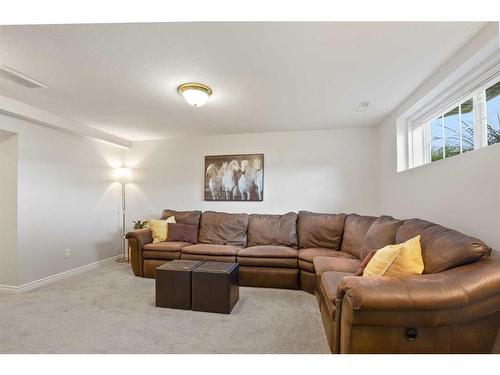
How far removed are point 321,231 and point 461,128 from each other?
6.43 feet

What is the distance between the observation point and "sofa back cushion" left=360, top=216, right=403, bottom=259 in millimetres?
2209

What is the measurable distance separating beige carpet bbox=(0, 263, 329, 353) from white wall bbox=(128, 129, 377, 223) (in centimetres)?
166

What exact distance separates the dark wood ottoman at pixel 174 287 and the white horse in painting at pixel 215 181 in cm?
190

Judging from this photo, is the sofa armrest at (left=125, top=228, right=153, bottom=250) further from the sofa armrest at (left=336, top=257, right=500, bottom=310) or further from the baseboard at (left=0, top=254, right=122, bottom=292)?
the sofa armrest at (left=336, top=257, right=500, bottom=310)

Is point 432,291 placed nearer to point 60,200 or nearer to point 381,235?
point 381,235

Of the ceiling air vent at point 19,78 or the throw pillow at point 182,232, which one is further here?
the throw pillow at point 182,232

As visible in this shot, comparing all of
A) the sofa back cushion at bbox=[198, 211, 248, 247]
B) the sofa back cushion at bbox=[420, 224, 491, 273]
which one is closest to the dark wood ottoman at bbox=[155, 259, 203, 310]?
Result: the sofa back cushion at bbox=[198, 211, 248, 247]

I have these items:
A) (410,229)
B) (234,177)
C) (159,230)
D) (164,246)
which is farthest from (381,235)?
(159,230)

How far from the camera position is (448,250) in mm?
1503

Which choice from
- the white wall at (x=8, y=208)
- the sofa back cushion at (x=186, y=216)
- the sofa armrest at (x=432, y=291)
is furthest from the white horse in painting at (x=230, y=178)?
the sofa armrest at (x=432, y=291)

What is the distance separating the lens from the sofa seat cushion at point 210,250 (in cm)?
324

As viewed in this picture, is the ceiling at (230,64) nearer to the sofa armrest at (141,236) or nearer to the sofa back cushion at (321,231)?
the sofa back cushion at (321,231)

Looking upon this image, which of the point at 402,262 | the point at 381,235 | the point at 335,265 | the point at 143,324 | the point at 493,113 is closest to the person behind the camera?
the point at 402,262
